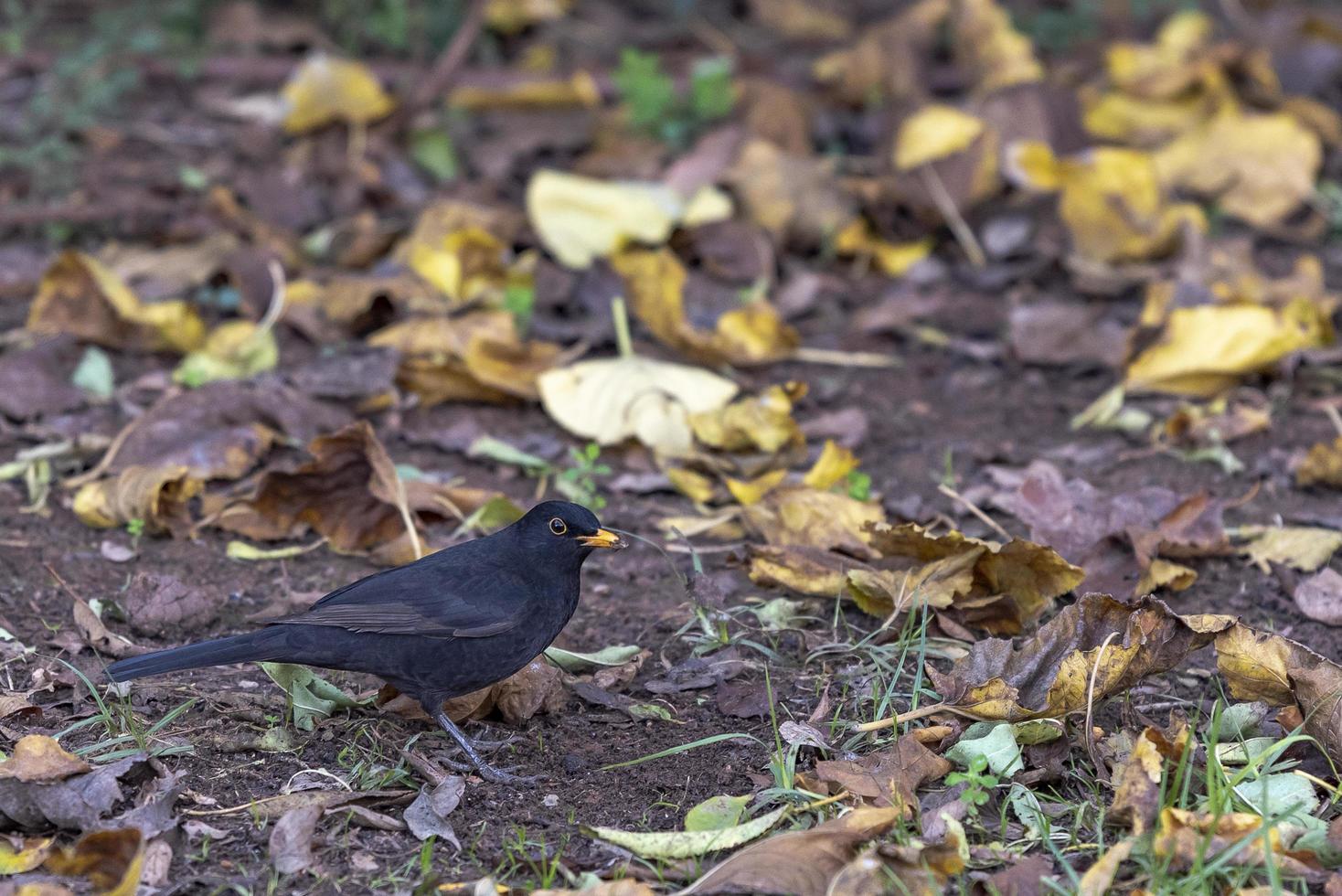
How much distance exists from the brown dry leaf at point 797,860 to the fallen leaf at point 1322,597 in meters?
1.86

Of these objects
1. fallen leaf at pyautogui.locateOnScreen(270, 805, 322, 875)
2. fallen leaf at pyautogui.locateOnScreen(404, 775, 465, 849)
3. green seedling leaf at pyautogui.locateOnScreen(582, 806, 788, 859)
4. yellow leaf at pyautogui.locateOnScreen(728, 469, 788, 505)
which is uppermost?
fallen leaf at pyautogui.locateOnScreen(270, 805, 322, 875)

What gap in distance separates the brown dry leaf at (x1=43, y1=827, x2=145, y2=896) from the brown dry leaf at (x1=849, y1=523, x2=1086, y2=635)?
2.21 meters

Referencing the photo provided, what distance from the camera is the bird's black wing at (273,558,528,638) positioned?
4129 millimetres

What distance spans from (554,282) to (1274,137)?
147 inches

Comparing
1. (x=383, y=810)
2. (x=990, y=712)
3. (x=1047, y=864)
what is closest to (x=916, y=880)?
(x=1047, y=864)

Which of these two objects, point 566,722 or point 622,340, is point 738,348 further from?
point 566,722

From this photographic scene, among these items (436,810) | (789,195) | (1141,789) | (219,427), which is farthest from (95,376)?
(1141,789)

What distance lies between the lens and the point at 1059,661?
13.3 feet

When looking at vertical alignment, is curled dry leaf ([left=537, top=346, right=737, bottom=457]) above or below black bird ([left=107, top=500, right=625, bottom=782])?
below

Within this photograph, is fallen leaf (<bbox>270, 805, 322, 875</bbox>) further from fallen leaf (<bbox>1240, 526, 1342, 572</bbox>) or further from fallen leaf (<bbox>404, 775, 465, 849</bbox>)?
fallen leaf (<bbox>1240, 526, 1342, 572</bbox>)

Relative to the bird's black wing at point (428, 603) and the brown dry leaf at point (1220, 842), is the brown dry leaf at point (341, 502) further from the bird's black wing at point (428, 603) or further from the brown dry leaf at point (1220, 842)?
the brown dry leaf at point (1220, 842)

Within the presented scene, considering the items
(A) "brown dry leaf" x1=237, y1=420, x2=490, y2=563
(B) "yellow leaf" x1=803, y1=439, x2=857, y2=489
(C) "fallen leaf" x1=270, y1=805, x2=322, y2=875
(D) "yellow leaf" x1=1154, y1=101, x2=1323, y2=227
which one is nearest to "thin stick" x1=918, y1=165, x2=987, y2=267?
(D) "yellow leaf" x1=1154, y1=101, x2=1323, y2=227

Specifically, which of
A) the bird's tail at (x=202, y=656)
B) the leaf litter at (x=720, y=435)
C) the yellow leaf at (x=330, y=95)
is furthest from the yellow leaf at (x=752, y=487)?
the yellow leaf at (x=330, y=95)

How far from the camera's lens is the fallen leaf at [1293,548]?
193 inches
